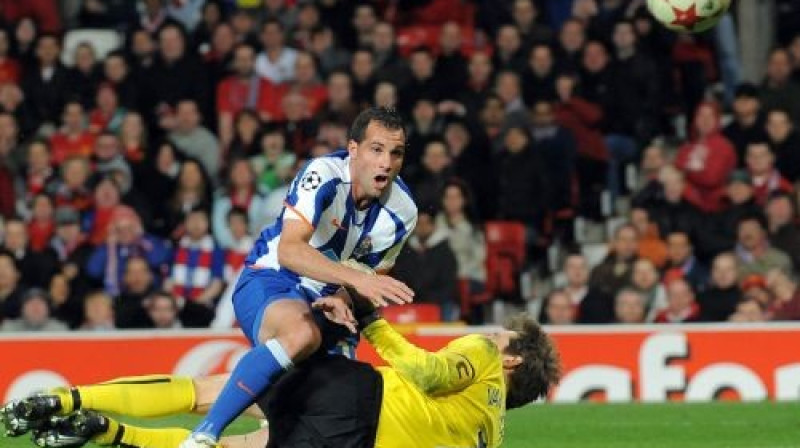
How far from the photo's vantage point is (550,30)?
619 inches

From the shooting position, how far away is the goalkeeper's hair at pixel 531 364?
296 inches

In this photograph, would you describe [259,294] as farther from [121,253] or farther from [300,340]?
[121,253]

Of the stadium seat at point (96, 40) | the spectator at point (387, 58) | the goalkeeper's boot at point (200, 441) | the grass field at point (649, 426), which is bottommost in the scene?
the grass field at point (649, 426)

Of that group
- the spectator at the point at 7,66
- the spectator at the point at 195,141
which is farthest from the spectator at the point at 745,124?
the spectator at the point at 7,66

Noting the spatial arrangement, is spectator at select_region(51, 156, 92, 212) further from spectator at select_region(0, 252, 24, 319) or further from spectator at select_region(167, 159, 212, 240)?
spectator at select_region(0, 252, 24, 319)

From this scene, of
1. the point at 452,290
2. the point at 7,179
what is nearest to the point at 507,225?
the point at 452,290

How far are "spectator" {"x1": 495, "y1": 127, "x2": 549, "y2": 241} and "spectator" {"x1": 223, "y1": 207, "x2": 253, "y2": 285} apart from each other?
1.97m

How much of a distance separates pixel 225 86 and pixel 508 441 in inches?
245

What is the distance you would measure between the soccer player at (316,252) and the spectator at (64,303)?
19.8ft

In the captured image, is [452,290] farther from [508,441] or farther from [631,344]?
[508,441]

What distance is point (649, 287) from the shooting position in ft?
45.3

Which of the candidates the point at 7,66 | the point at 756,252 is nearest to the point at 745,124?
the point at 756,252

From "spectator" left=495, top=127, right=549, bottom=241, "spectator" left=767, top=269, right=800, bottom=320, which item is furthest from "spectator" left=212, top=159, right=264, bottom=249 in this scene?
"spectator" left=767, top=269, right=800, bottom=320

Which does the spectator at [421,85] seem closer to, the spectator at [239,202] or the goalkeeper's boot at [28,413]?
the spectator at [239,202]
